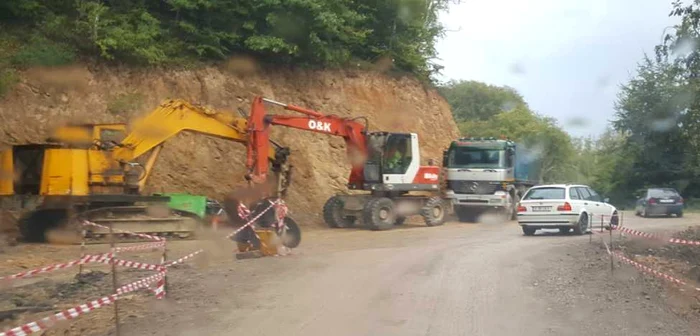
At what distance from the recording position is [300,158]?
97.9 ft

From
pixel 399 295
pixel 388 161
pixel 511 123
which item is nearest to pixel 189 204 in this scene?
pixel 388 161

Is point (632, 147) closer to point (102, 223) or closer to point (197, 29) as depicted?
point (197, 29)

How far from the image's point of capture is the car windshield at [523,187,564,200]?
21578 millimetres

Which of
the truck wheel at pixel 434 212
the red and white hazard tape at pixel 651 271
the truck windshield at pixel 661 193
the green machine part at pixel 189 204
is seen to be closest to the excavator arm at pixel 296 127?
the green machine part at pixel 189 204

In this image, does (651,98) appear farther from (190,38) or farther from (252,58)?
(190,38)

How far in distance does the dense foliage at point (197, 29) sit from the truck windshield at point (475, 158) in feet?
21.6

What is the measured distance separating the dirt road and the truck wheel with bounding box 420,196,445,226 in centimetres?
938

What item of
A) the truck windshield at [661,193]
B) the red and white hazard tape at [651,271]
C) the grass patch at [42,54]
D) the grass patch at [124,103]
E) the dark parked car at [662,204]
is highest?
the grass patch at [42,54]

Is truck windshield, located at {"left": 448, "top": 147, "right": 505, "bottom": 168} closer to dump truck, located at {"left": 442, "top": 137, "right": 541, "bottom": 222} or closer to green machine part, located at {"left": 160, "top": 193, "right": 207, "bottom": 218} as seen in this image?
dump truck, located at {"left": 442, "top": 137, "right": 541, "bottom": 222}

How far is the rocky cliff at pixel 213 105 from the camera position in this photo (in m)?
24.6

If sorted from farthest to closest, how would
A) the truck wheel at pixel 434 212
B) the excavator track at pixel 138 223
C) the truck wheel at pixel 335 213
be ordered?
the truck wheel at pixel 434 212, the truck wheel at pixel 335 213, the excavator track at pixel 138 223

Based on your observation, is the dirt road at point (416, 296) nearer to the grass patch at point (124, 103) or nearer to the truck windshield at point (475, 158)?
the grass patch at point (124, 103)

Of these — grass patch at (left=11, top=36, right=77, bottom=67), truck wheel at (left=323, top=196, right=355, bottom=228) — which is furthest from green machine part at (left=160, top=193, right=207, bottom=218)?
grass patch at (left=11, top=36, right=77, bottom=67)

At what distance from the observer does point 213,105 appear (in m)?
28.3
